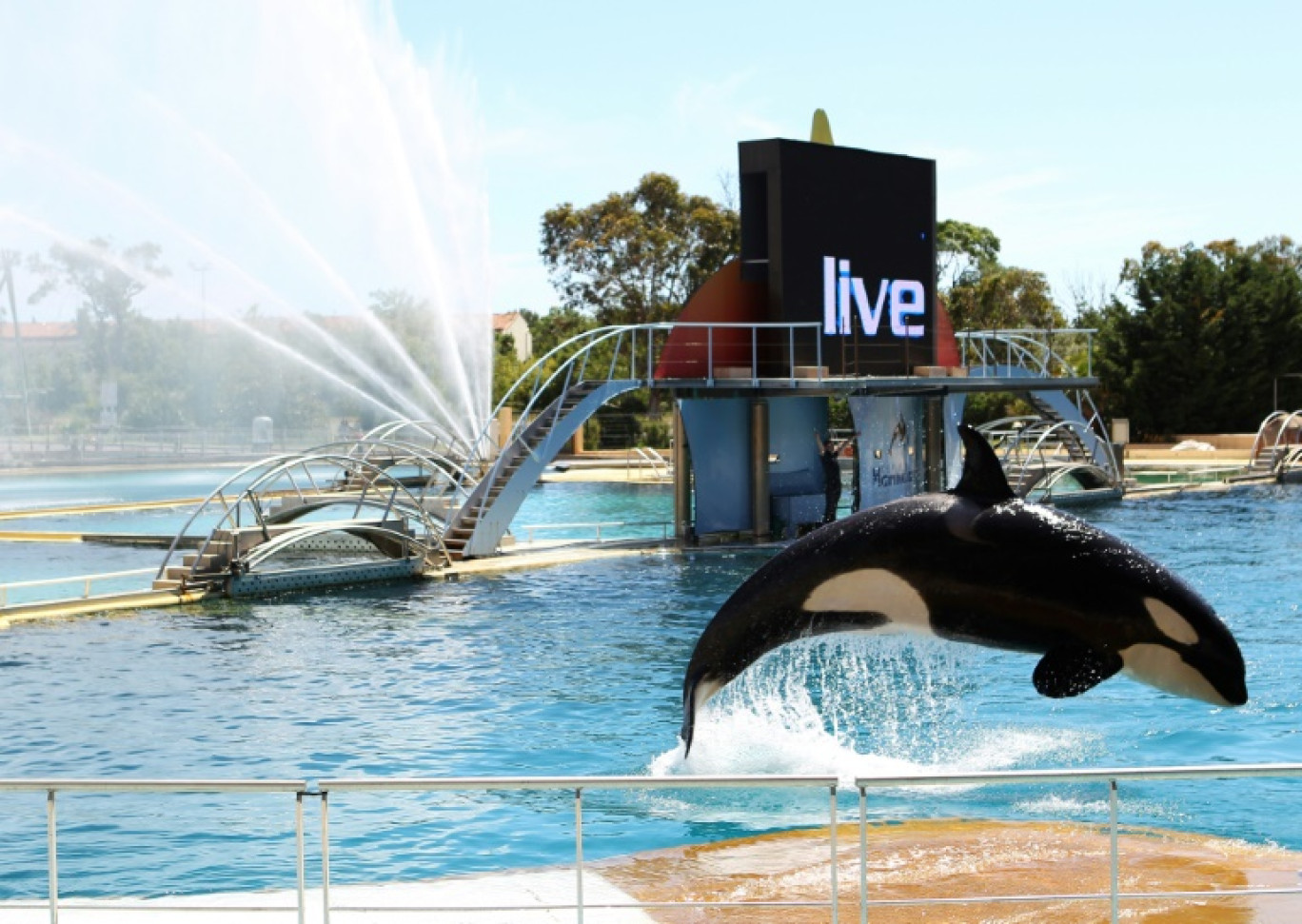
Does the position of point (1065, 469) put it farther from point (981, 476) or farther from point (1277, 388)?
point (1277, 388)

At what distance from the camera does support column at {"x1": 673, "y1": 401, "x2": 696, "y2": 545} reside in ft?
104

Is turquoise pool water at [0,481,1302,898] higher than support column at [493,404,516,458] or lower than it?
lower

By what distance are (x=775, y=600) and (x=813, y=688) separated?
9540 mm

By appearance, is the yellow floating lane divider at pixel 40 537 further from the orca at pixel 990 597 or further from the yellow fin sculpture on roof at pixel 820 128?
the orca at pixel 990 597

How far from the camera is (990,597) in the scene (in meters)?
8.80

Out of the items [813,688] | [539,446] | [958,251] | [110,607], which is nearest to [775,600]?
[813,688]

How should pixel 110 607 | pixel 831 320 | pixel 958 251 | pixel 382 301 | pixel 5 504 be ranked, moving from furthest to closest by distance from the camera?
pixel 958 251 < pixel 382 301 < pixel 5 504 < pixel 831 320 < pixel 110 607

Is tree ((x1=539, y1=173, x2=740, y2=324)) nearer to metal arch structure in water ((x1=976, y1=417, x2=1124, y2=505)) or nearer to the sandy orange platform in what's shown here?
metal arch structure in water ((x1=976, y1=417, x2=1124, y2=505))

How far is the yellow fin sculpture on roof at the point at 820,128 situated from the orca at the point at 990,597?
90.1 feet

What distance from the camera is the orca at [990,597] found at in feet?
27.9

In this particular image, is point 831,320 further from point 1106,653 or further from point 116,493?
point 116,493

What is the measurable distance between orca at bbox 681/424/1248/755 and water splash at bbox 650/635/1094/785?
9.54ft

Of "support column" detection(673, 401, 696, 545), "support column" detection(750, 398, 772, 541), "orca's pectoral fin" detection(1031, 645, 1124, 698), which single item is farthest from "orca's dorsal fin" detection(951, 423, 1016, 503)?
"support column" detection(750, 398, 772, 541)

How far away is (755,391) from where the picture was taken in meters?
31.3
